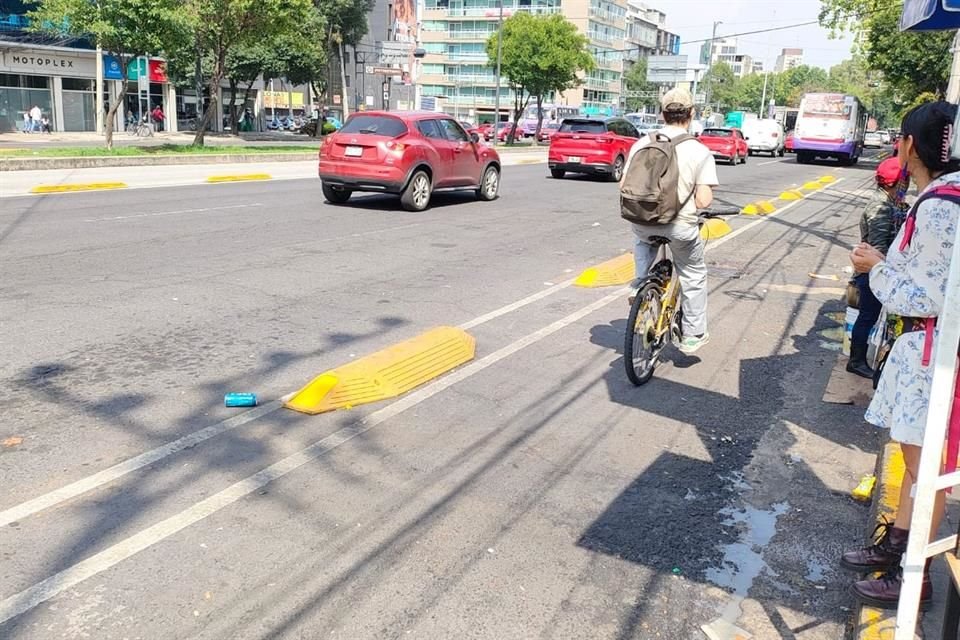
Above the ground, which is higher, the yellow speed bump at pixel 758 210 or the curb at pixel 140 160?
the curb at pixel 140 160

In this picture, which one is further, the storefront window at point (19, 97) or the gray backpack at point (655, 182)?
the storefront window at point (19, 97)

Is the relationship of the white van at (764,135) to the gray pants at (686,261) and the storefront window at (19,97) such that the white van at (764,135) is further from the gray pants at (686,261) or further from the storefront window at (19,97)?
the gray pants at (686,261)

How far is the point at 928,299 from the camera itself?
2.76 meters

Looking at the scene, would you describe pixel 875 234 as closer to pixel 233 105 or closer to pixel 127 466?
pixel 127 466

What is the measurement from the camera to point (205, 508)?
362 centimetres

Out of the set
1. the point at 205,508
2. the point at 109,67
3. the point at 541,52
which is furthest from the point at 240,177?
the point at 109,67

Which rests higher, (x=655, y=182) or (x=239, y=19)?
(x=239, y=19)

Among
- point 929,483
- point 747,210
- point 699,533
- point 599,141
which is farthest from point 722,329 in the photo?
point 599,141

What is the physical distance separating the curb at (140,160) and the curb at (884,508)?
20276mm

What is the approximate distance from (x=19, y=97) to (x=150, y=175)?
2636cm

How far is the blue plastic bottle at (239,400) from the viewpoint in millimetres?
4832

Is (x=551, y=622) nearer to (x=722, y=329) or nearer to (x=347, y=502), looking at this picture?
(x=347, y=502)

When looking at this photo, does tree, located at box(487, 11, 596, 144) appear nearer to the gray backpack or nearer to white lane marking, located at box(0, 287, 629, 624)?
the gray backpack

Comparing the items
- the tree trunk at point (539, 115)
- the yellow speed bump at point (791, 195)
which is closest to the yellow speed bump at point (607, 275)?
the yellow speed bump at point (791, 195)
